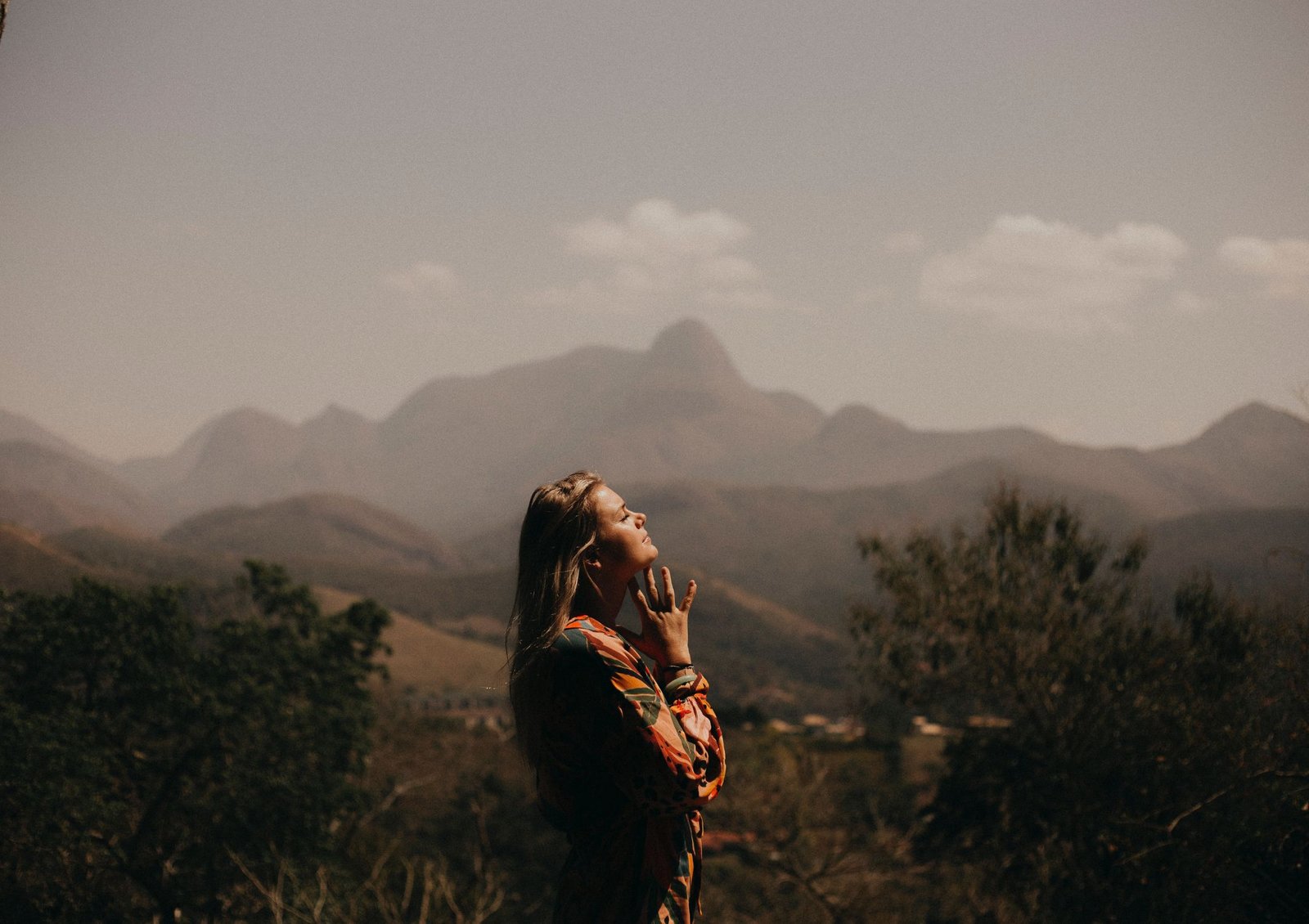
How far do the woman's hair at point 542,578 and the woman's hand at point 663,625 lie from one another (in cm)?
19

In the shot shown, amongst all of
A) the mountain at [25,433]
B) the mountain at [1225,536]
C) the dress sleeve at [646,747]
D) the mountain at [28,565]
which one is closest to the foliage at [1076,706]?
the dress sleeve at [646,747]

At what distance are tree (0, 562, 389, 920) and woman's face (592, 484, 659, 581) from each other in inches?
533

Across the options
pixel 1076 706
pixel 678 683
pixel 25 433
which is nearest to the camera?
pixel 678 683

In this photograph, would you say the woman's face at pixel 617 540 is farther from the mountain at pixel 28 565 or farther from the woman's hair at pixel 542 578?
the mountain at pixel 28 565

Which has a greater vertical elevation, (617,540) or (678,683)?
(617,540)

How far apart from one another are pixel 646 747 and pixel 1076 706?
13.1 m

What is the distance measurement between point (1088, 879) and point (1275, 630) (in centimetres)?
387

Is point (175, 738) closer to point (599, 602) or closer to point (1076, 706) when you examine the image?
point (1076, 706)

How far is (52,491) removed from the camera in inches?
2547

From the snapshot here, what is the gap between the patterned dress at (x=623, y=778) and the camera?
2096 millimetres

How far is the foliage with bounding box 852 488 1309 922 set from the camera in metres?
9.59

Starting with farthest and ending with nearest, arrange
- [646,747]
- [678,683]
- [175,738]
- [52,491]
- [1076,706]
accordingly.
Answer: [52,491]
[175,738]
[1076,706]
[678,683]
[646,747]

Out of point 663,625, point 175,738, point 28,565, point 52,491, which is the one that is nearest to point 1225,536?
point 52,491

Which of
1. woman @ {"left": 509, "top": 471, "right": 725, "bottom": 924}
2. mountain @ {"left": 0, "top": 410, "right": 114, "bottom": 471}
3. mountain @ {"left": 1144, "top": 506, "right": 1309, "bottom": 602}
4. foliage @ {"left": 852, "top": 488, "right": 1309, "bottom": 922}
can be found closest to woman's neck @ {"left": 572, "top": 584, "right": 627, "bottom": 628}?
woman @ {"left": 509, "top": 471, "right": 725, "bottom": 924}
